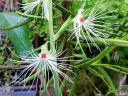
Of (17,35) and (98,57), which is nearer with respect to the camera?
(98,57)

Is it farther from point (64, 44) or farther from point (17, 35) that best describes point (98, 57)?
point (17, 35)

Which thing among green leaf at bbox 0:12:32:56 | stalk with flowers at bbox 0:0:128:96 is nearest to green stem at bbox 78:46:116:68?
stalk with flowers at bbox 0:0:128:96

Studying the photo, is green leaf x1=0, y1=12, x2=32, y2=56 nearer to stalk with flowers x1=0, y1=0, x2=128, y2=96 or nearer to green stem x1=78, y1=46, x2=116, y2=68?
stalk with flowers x1=0, y1=0, x2=128, y2=96

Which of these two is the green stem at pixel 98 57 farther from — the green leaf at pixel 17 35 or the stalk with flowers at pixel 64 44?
the green leaf at pixel 17 35

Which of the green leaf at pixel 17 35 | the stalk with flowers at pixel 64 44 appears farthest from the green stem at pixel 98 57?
the green leaf at pixel 17 35

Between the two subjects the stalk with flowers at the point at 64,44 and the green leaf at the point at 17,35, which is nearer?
the stalk with flowers at the point at 64,44

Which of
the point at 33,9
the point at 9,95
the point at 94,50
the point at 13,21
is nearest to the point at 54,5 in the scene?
the point at 33,9

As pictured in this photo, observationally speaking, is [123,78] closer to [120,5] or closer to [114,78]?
[114,78]

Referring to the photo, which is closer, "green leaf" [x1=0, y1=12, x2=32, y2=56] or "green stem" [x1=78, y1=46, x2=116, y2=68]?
"green stem" [x1=78, y1=46, x2=116, y2=68]

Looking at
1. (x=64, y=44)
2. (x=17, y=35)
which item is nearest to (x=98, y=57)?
(x=64, y=44)
